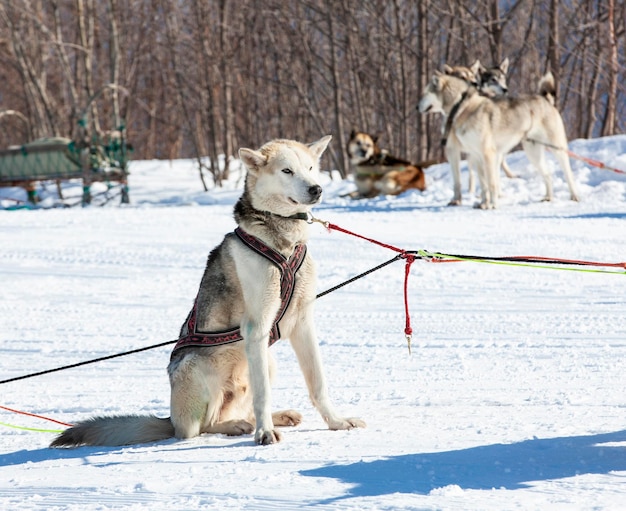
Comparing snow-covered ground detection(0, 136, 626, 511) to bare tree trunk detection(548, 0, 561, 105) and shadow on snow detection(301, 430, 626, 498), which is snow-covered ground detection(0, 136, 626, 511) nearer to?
shadow on snow detection(301, 430, 626, 498)

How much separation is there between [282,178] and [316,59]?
1921 centimetres

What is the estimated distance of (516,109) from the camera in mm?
12117

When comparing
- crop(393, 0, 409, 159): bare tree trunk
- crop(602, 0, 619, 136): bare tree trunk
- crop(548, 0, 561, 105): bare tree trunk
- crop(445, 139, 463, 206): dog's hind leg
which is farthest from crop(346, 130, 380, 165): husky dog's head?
crop(602, 0, 619, 136): bare tree trunk

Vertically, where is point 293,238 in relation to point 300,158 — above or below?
below

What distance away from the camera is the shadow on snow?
2781 millimetres

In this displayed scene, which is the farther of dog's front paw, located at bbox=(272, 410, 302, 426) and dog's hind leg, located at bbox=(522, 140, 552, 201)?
dog's hind leg, located at bbox=(522, 140, 552, 201)

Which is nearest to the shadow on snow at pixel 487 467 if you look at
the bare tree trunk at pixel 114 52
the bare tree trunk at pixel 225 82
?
the bare tree trunk at pixel 225 82

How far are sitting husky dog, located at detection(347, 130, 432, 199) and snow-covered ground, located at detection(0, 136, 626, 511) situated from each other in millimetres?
2283

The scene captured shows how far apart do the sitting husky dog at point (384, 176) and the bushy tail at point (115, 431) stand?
10853mm

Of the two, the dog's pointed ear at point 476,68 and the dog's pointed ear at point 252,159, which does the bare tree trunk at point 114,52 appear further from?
the dog's pointed ear at point 252,159

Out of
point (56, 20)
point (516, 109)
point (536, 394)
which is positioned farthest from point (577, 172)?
point (56, 20)

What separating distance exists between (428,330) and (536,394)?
1.93m

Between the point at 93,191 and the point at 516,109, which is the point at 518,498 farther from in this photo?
the point at 93,191

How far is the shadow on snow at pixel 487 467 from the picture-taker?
9.12 ft
